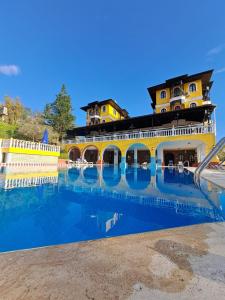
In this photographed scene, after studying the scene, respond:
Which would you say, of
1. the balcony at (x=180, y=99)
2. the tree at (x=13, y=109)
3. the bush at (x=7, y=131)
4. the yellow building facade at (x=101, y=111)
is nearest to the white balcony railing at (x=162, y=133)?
the balcony at (x=180, y=99)

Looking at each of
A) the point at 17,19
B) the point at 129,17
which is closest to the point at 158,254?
the point at 129,17

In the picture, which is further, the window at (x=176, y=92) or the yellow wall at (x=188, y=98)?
the window at (x=176, y=92)

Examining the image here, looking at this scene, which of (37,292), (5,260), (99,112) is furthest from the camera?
(99,112)

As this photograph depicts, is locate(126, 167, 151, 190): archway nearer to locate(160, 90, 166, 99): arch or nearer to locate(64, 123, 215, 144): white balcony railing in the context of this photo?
locate(64, 123, 215, 144): white balcony railing

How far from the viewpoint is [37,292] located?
1.22 meters

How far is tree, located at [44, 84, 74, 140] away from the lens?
3030 centimetres

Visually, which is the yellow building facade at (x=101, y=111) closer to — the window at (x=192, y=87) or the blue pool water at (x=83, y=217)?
the window at (x=192, y=87)

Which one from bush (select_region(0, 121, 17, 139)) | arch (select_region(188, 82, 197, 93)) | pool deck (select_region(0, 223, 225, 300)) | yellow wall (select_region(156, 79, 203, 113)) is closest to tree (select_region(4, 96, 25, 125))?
bush (select_region(0, 121, 17, 139))

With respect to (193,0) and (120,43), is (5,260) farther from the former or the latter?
(120,43)

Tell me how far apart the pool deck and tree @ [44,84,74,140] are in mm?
30208

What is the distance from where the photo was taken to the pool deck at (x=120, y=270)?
1206mm

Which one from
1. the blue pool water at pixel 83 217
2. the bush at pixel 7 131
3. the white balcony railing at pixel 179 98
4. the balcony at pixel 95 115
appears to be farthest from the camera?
the balcony at pixel 95 115

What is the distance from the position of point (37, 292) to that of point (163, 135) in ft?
60.9

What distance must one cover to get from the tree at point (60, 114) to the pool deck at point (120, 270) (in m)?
30.2
